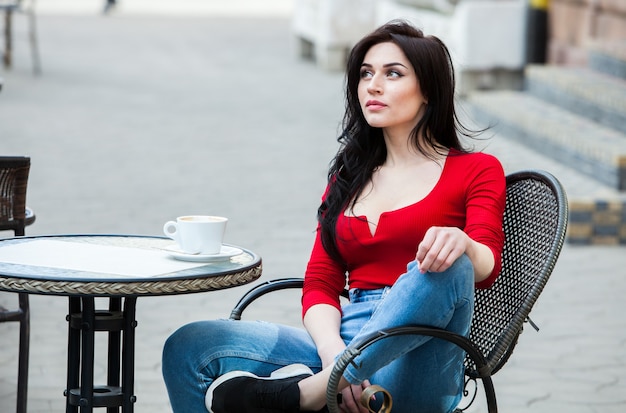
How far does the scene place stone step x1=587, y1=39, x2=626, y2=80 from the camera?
972 centimetres

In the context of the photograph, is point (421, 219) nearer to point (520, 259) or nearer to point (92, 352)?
point (520, 259)

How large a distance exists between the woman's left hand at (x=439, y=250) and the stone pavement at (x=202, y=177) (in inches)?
65.6

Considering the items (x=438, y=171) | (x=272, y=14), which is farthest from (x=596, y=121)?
(x=272, y=14)

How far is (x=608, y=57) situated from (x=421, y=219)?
7.50m

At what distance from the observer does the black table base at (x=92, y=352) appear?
286 cm

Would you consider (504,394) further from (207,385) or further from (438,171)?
(207,385)

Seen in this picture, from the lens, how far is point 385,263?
3023 millimetres

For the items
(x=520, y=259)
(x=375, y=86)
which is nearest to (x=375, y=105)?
(x=375, y=86)

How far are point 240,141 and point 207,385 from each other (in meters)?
7.65

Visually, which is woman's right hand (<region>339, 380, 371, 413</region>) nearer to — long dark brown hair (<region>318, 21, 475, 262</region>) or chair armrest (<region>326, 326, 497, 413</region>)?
chair armrest (<region>326, 326, 497, 413</region>)

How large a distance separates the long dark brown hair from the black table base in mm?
580

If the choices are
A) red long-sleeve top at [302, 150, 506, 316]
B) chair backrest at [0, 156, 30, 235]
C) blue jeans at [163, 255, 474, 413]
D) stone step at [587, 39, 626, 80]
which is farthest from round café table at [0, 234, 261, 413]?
stone step at [587, 39, 626, 80]

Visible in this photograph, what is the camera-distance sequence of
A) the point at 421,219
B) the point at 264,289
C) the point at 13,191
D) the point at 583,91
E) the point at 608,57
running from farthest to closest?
the point at 608,57 → the point at 583,91 → the point at 13,191 → the point at 264,289 → the point at 421,219

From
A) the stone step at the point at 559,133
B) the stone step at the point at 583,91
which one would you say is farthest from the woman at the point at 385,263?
the stone step at the point at 583,91
